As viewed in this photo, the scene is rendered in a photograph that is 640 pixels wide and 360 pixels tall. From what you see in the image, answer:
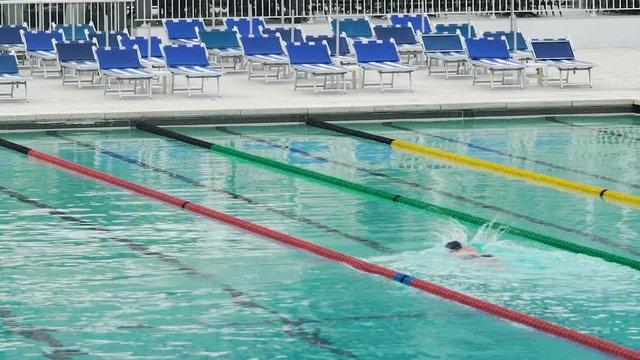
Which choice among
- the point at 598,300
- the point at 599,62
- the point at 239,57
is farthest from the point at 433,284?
the point at 599,62

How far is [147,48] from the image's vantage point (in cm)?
2203

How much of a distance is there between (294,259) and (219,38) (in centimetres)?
1269

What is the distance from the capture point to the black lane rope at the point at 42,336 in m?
8.33

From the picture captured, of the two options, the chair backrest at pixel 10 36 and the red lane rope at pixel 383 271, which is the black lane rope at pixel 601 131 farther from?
the chair backrest at pixel 10 36

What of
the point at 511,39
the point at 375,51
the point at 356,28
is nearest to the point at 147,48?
the point at 375,51

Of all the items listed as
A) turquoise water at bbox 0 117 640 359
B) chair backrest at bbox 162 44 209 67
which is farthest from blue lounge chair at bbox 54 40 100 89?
turquoise water at bbox 0 117 640 359

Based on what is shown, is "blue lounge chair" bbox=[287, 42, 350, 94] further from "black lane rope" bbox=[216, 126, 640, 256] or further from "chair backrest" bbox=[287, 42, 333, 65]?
"black lane rope" bbox=[216, 126, 640, 256]

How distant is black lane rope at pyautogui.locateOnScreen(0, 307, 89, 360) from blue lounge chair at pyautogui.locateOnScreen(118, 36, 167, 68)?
1202cm

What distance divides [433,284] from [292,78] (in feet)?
41.9

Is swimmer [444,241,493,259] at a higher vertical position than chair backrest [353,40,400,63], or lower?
lower

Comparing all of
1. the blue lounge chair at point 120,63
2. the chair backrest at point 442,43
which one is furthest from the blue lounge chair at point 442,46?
the blue lounge chair at point 120,63

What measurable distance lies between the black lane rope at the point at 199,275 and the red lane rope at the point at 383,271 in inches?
37.5

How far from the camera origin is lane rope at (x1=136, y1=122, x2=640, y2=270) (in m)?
10.8

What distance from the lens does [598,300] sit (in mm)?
9555
